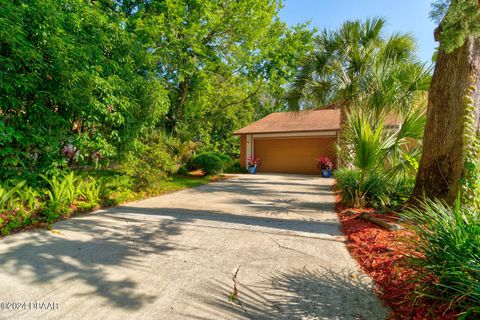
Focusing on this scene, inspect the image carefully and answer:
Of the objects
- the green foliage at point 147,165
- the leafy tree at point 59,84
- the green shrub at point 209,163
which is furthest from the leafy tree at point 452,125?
the green shrub at point 209,163

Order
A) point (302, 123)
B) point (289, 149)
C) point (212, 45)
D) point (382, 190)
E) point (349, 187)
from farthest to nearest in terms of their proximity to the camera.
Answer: point (289, 149) < point (302, 123) < point (212, 45) < point (349, 187) < point (382, 190)

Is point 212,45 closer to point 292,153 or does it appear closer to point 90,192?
point 292,153

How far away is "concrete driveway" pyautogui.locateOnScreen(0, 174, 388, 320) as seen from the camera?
1840 mm

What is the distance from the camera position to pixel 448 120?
325cm

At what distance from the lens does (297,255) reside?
2828 mm

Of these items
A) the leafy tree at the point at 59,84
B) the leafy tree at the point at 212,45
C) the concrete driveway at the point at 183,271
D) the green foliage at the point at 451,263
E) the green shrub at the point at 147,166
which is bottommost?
the concrete driveway at the point at 183,271

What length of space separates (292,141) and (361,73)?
25.2ft

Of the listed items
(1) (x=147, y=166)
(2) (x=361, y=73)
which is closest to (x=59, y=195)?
(1) (x=147, y=166)

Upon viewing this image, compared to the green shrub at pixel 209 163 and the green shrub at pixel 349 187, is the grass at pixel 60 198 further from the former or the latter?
the green shrub at pixel 349 187

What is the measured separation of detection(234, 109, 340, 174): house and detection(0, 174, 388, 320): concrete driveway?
33.0 ft

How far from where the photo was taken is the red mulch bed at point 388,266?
5.69 feet

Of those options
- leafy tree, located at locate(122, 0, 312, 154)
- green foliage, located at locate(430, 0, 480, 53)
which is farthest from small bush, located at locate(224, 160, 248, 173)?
green foliage, located at locate(430, 0, 480, 53)

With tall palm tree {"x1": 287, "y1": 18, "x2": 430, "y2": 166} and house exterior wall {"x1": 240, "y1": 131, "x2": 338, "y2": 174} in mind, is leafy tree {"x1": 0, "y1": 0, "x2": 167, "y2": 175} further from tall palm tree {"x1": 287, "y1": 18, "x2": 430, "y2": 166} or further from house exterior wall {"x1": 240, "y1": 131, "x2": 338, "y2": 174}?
house exterior wall {"x1": 240, "y1": 131, "x2": 338, "y2": 174}

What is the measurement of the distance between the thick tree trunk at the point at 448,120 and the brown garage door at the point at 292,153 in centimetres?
1002
